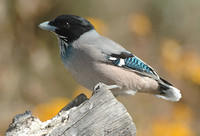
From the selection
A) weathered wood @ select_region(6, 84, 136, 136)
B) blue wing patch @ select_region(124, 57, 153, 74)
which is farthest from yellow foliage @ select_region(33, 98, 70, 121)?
weathered wood @ select_region(6, 84, 136, 136)

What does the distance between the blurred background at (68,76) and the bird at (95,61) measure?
84 centimetres

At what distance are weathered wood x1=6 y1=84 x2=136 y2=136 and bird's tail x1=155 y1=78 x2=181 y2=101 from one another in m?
1.52

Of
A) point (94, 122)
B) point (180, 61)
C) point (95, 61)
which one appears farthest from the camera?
point (180, 61)

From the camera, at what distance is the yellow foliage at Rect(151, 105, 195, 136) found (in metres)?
4.44

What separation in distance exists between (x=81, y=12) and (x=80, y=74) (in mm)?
2326

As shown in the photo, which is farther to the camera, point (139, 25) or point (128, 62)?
point (139, 25)

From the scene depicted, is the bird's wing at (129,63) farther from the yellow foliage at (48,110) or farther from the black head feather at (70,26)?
the yellow foliage at (48,110)

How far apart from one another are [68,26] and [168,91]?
1.37 m

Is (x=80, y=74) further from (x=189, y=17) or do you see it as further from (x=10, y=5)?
(x=189, y=17)

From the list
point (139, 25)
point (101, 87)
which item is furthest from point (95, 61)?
point (139, 25)

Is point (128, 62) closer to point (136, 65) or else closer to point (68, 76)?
point (136, 65)

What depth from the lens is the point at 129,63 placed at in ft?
13.0

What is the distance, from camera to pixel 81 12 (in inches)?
225

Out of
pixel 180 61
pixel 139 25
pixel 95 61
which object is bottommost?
pixel 95 61
